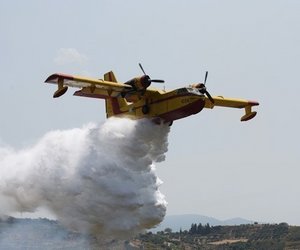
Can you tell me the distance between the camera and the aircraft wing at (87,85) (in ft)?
108

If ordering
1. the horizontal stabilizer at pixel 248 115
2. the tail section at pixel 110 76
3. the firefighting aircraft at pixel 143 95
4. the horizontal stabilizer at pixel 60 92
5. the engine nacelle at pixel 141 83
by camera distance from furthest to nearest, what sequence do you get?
the horizontal stabilizer at pixel 248 115 < the tail section at pixel 110 76 < the engine nacelle at pixel 141 83 < the firefighting aircraft at pixel 143 95 < the horizontal stabilizer at pixel 60 92

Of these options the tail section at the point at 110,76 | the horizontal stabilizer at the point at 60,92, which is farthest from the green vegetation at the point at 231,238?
the horizontal stabilizer at the point at 60,92

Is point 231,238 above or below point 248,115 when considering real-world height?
above

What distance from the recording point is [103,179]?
35.8m

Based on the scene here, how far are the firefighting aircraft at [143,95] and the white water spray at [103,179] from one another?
0.78m

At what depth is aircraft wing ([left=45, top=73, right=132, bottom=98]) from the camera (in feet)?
108

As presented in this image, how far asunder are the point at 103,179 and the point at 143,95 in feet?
17.0

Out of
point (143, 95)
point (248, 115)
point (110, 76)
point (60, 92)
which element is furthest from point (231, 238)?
point (60, 92)

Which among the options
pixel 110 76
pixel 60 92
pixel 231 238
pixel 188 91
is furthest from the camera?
pixel 231 238

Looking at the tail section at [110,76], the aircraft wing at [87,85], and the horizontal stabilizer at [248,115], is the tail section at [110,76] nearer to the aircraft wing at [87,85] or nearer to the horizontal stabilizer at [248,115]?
the aircraft wing at [87,85]

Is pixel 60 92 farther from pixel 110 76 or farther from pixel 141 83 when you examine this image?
pixel 110 76

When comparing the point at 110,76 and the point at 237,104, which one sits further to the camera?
the point at 237,104

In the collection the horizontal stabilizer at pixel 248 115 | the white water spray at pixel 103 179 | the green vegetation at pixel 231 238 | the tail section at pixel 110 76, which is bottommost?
the white water spray at pixel 103 179

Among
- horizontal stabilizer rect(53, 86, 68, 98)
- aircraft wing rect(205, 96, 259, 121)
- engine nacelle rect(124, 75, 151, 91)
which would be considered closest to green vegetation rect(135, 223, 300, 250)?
aircraft wing rect(205, 96, 259, 121)
